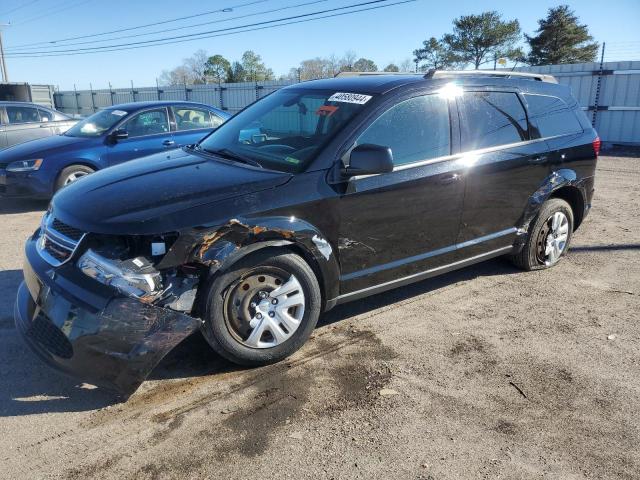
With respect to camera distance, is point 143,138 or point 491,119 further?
point 143,138

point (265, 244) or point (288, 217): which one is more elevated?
point (288, 217)

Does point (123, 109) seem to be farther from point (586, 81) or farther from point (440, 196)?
point (586, 81)

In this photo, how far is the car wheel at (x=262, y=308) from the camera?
9.89 feet

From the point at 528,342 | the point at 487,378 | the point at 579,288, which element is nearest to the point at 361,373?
the point at 487,378

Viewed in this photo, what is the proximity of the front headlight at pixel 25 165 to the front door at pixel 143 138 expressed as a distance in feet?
Answer: 3.06

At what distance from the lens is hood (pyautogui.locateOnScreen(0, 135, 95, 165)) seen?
7273 millimetres

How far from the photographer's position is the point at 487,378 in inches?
127

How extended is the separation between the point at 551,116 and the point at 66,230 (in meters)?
4.31

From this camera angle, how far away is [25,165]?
725cm

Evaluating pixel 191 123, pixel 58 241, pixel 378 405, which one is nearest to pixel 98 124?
pixel 191 123

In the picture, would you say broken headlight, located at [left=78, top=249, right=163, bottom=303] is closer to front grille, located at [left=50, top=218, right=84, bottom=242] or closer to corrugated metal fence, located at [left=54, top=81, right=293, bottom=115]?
front grille, located at [left=50, top=218, right=84, bottom=242]

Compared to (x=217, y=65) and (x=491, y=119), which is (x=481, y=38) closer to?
(x=217, y=65)

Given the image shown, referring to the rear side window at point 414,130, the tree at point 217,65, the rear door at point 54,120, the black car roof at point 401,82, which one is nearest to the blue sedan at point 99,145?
the rear door at point 54,120

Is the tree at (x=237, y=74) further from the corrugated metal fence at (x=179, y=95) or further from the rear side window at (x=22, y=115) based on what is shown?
the rear side window at (x=22, y=115)
